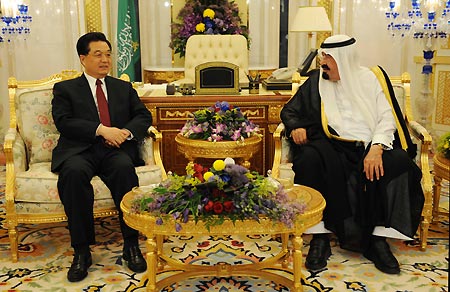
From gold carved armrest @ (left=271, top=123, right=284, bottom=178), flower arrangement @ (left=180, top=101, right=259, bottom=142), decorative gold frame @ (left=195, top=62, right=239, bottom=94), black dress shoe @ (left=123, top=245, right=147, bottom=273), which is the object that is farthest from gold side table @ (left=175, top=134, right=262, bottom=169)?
black dress shoe @ (left=123, top=245, right=147, bottom=273)

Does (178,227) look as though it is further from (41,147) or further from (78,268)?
(41,147)

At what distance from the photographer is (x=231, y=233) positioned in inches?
111

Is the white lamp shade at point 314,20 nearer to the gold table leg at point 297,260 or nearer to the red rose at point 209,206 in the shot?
the gold table leg at point 297,260

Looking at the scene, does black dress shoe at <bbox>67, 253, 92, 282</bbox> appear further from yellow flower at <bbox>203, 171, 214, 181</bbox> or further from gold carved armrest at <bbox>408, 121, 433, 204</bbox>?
gold carved armrest at <bbox>408, 121, 433, 204</bbox>

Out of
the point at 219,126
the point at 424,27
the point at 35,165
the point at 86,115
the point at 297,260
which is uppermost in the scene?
the point at 424,27

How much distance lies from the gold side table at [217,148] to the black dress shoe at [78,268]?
107 cm

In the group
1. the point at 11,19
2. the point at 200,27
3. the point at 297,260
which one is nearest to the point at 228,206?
the point at 297,260

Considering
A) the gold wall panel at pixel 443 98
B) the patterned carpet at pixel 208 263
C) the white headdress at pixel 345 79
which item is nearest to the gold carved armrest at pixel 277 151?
the white headdress at pixel 345 79

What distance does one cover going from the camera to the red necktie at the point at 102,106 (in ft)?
12.8

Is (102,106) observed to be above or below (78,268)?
above

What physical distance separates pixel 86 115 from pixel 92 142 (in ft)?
0.69

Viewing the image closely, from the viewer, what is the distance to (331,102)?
3.93 metres

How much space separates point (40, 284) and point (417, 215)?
242 cm

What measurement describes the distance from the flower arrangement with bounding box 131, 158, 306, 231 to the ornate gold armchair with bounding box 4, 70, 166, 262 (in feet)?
3.25
